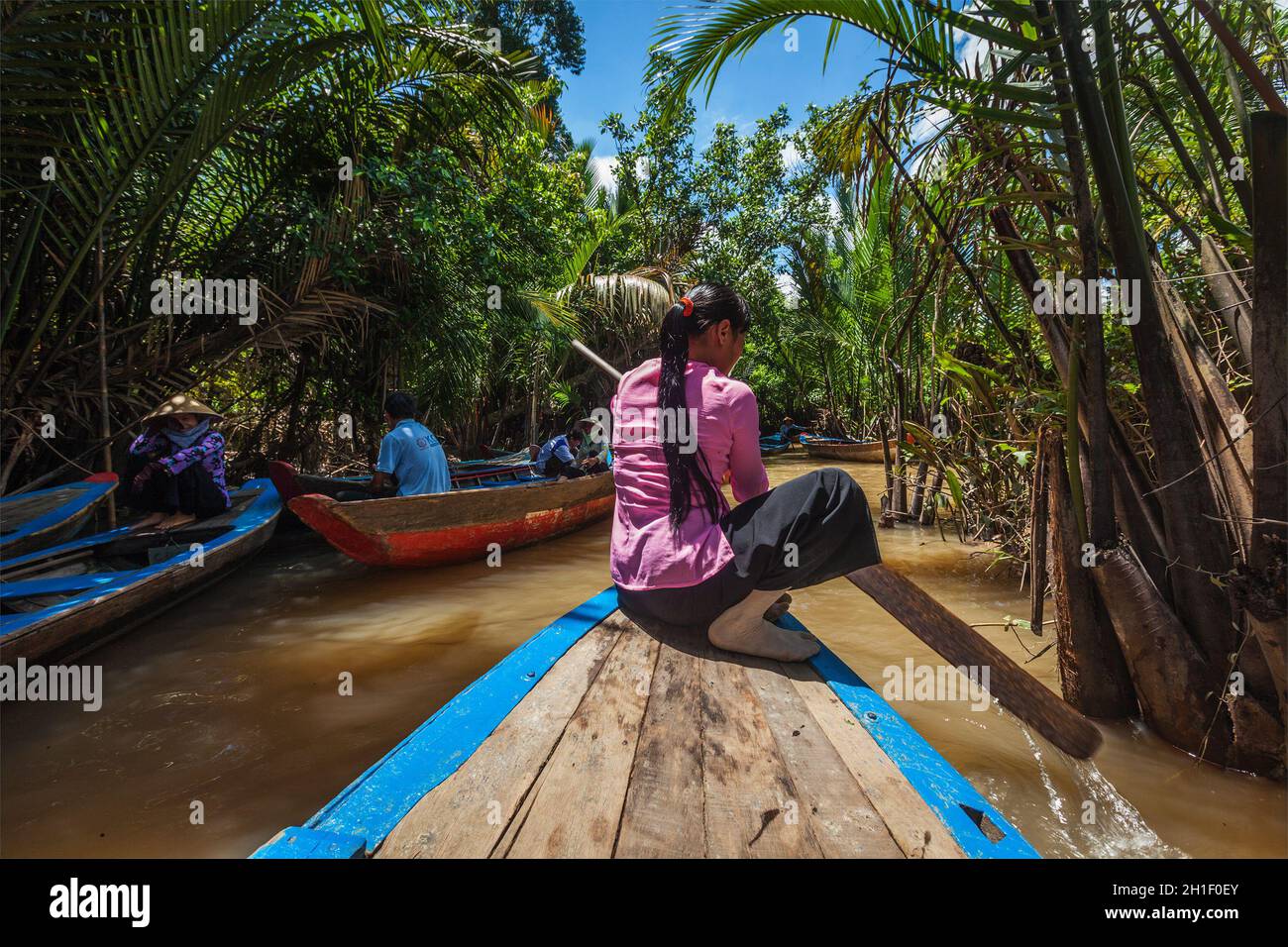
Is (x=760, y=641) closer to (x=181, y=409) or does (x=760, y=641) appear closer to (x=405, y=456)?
(x=405, y=456)

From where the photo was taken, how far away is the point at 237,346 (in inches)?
244

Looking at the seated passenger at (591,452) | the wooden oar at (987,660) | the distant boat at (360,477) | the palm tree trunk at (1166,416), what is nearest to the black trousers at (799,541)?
the wooden oar at (987,660)

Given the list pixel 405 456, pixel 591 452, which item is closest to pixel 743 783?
pixel 405 456

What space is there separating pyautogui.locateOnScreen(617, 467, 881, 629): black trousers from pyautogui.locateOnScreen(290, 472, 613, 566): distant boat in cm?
340

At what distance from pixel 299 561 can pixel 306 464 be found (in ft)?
11.5

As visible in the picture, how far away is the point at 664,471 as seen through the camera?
2090mm

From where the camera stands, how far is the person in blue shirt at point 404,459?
5.26m

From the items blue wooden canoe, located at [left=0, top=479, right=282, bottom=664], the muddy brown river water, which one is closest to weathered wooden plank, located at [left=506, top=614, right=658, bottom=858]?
the muddy brown river water

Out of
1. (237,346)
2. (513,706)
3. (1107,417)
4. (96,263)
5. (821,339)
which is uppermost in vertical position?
(821,339)

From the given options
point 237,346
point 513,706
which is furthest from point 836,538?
point 237,346

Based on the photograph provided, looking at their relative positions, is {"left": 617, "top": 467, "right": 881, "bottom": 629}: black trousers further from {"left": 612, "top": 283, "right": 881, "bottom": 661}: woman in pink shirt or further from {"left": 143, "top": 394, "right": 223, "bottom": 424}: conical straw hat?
{"left": 143, "top": 394, "right": 223, "bottom": 424}: conical straw hat

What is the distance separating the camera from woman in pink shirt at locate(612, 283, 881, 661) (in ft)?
6.28

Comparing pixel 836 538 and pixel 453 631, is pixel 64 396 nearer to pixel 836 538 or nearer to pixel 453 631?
pixel 453 631

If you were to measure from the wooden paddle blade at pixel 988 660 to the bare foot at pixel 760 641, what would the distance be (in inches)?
12.5
